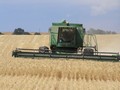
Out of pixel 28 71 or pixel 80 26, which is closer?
pixel 28 71

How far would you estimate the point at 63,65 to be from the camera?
55.0 feet

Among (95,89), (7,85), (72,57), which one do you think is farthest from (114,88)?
(72,57)

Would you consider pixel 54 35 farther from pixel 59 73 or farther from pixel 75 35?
pixel 59 73

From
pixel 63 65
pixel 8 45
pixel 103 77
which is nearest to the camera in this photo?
pixel 103 77

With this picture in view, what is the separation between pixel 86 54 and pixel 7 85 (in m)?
7.47

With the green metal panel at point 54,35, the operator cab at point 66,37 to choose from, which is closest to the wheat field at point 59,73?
the operator cab at point 66,37

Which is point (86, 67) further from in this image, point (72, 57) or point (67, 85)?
point (67, 85)

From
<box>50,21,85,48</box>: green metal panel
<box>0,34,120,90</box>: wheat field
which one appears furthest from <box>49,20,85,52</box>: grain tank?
<box>0,34,120,90</box>: wheat field

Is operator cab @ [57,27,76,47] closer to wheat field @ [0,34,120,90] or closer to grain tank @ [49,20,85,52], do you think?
grain tank @ [49,20,85,52]

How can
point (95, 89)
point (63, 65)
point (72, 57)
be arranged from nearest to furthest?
point (95, 89), point (63, 65), point (72, 57)

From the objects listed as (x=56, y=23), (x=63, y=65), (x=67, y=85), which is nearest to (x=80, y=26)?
(x=56, y=23)

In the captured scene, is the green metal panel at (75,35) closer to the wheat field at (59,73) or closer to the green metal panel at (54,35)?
the green metal panel at (54,35)

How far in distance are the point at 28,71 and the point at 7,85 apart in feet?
12.4

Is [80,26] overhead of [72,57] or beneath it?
overhead
